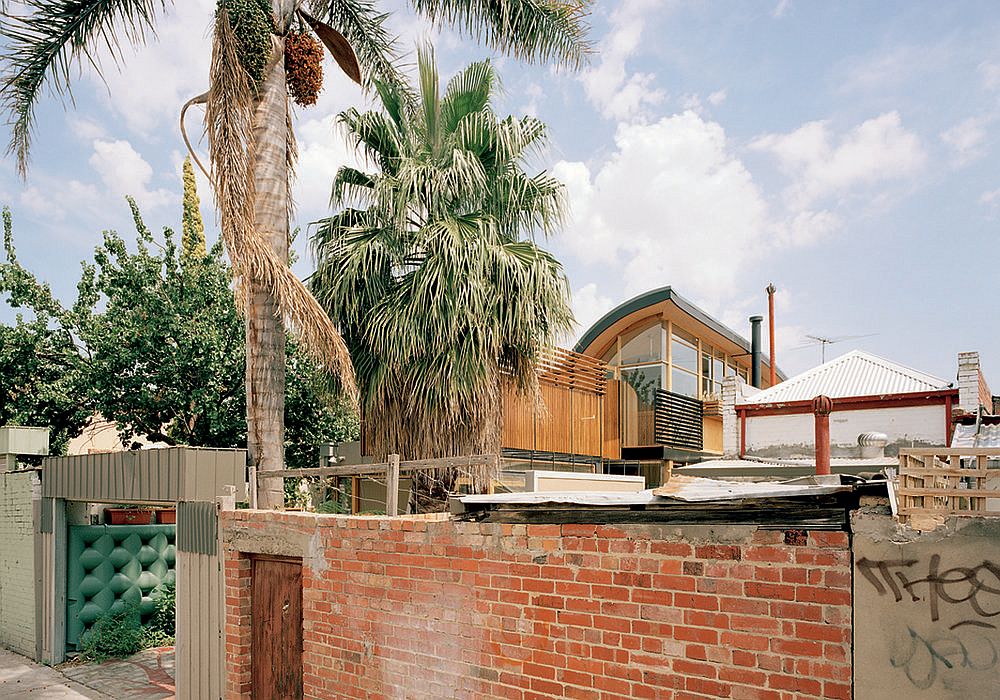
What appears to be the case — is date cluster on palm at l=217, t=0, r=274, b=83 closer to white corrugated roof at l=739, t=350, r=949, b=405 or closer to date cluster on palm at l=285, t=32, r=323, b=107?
date cluster on palm at l=285, t=32, r=323, b=107

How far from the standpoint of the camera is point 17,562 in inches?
455

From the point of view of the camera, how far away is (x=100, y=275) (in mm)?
14516

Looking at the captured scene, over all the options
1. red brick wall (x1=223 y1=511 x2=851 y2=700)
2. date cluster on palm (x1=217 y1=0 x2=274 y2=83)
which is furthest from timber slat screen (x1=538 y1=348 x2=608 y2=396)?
red brick wall (x1=223 y1=511 x2=851 y2=700)

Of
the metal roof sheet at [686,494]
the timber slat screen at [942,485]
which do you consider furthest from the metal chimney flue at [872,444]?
the timber slat screen at [942,485]

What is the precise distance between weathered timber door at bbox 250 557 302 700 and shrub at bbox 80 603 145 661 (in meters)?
4.88

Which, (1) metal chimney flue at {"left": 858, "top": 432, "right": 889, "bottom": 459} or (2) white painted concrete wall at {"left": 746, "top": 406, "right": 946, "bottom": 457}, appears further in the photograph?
(2) white painted concrete wall at {"left": 746, "top": 406, "right": 946, "bottom": 457}

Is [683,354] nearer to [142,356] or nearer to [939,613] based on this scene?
[142,356]

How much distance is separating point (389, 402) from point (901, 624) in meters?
8.18

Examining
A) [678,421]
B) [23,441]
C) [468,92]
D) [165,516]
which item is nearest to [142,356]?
[23,441]

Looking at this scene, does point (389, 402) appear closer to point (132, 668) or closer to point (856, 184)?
point (132, 668)

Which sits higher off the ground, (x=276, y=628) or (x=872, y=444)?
(x=872, y=444)

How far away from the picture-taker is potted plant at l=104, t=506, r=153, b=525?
1191cm

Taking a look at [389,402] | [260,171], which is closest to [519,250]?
[389,402]

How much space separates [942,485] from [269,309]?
766 centimetres
